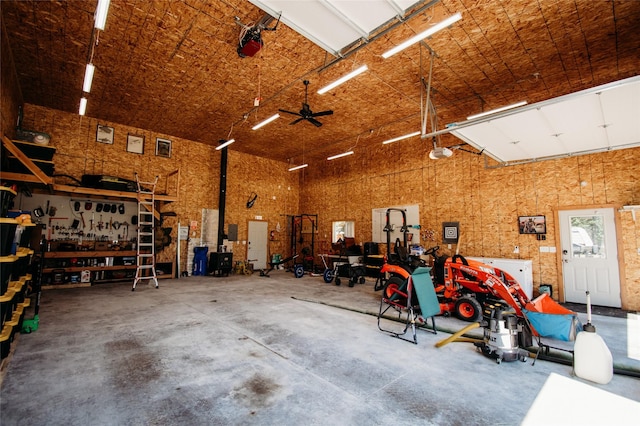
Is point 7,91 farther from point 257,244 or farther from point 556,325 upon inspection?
point 556,325

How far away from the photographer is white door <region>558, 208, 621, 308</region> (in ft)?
20.1

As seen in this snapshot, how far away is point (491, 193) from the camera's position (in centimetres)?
786

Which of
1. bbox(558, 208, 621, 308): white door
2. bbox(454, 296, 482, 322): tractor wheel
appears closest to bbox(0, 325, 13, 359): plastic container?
bbox(454, 296, 482, 322): tractor wheel

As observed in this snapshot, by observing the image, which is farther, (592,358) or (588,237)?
(588,237)

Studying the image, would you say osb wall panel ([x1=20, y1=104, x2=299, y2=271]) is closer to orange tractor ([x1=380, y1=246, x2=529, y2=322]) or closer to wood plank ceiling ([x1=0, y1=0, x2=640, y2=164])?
wood plank ceiling ([x1=0, y1=0, x2=640, y2=164])

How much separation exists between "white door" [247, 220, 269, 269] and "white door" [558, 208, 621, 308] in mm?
9548

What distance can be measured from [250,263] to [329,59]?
26.6ft

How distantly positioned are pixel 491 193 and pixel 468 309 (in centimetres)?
431

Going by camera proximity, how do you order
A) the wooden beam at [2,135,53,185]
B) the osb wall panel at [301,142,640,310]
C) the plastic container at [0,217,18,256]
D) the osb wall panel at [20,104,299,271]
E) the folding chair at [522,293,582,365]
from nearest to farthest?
the plastic container at [0,217,18,256], the folding chair at [522,293,582,365], the wooden beam at [2,135,53,185], the osb wall panel at [301,142,640,310], the osb wall panel at [20,104,299,271]

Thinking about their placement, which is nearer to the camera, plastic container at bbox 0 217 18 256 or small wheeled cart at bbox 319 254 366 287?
plastic container at bbox 0 217 18 256

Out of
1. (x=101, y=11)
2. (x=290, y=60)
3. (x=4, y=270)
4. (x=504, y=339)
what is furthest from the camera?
(x=290, y=60)

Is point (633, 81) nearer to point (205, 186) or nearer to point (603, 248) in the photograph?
point (603, 248)

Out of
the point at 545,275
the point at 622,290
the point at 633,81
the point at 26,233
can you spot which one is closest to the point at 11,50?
the point at 26,233

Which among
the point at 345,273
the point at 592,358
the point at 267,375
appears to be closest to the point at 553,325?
the point at 592,358
